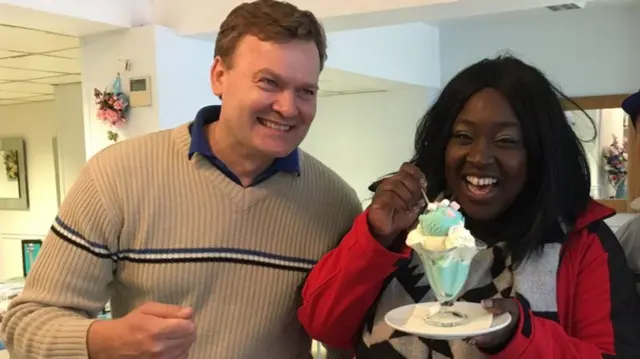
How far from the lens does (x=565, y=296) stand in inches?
48.9

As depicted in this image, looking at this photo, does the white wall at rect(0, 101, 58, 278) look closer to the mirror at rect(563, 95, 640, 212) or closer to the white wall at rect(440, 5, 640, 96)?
the white wall at rect(440, 5, 640, 96)

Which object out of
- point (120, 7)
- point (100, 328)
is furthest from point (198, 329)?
point (120, 7)

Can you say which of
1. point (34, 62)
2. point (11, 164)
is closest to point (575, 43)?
point (34, 62)

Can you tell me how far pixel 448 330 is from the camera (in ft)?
3.47

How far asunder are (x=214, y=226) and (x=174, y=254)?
9 cm

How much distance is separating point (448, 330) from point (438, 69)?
4881 mm

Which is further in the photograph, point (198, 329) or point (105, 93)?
point (105, 93)

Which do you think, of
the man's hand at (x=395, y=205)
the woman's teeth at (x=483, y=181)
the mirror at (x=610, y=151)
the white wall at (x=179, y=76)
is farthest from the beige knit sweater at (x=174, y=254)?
the mirror at (x=610, y=151)

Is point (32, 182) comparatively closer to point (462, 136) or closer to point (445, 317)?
point (462, 136)

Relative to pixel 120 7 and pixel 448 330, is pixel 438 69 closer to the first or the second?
pixel 120 7

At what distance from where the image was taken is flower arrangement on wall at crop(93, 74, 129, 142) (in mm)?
3186

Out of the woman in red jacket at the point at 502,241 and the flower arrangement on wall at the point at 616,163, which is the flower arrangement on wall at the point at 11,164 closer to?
the flower arrangement on wall at the point at 616,163

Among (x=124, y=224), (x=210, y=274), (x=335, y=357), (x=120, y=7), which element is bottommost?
(x=335, y=357)

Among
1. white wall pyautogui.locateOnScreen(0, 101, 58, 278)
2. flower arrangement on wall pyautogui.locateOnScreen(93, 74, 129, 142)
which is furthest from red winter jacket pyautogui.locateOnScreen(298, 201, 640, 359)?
white wall pyautogui.locateOnScreen(0, 101, 58, 278)
